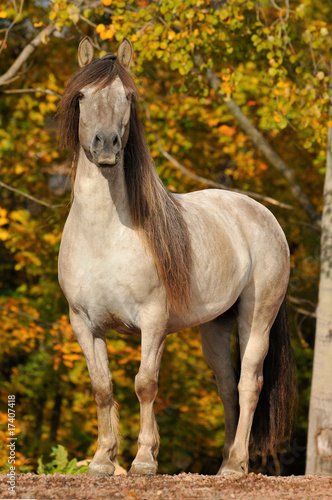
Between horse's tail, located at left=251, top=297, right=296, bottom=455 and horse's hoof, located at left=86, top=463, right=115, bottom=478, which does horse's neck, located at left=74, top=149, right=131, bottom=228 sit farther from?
horse's tail, located at left=251, top=297, right=296, bottom=455

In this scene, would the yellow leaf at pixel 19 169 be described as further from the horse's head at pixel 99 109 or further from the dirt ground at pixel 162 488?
the dirt ground at pixel 162 488

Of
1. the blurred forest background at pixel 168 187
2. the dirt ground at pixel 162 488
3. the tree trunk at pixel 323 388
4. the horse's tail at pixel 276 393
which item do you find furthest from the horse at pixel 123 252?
the blurred forest background at pixel 168 187

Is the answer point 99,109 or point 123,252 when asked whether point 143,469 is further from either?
point 99,109

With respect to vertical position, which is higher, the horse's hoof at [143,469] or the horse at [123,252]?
the horse at [123,252]

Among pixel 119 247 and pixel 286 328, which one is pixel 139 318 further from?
pixel 286 328

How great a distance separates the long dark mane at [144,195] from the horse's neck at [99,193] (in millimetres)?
101

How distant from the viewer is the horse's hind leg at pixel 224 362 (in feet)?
17.6

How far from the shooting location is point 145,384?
4277 millimetres

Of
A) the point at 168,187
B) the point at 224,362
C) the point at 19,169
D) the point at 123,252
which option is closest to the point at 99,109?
the point at 123,252

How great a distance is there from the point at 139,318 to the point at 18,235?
695 cm

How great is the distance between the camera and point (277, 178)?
1338 centimetres

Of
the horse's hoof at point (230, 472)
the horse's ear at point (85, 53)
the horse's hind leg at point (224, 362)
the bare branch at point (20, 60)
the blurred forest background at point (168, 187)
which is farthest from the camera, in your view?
the blurred forest background at point (168, 187)

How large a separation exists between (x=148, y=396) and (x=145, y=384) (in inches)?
3.4

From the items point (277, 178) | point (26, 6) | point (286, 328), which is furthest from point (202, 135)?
point (286, 328)
